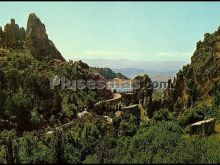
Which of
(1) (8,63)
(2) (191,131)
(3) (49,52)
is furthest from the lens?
(3) (49,52)

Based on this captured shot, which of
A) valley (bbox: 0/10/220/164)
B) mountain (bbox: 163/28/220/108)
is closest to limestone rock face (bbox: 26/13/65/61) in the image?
valley (bbox: 0/10/220/164)

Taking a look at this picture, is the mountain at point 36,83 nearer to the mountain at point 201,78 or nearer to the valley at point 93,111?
the valley at point 93,111

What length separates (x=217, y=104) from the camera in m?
78.9

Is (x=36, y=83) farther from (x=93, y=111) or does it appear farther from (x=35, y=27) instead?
(x=35, y=27)

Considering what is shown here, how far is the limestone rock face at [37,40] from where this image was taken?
11106cm

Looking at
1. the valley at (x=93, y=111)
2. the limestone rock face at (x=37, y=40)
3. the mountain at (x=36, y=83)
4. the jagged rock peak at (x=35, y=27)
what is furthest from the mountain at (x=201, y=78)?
the jagged rock peak at (x=35, y=27)

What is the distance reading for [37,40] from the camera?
11281 centimetres

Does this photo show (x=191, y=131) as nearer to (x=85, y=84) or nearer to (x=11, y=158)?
(x=11, y=158)

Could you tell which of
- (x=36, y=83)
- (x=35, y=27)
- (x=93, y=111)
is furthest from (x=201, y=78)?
(x=35, y=27)

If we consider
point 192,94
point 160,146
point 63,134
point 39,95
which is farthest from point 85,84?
point 160,146

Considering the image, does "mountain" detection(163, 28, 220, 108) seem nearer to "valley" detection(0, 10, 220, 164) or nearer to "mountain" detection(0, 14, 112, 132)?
"valley" detection(0, 10, 220, 164)

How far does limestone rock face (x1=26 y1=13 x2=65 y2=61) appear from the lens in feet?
364

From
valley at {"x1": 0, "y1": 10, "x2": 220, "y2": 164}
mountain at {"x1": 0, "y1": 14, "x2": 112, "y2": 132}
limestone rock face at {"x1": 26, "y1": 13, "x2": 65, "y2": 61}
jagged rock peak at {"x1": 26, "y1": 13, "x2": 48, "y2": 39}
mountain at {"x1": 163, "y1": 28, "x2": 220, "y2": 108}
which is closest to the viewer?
valley at {"x1": 0, "y1": 10, "x2": 220, "y2": 164}

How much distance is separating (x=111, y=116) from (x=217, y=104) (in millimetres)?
19484
